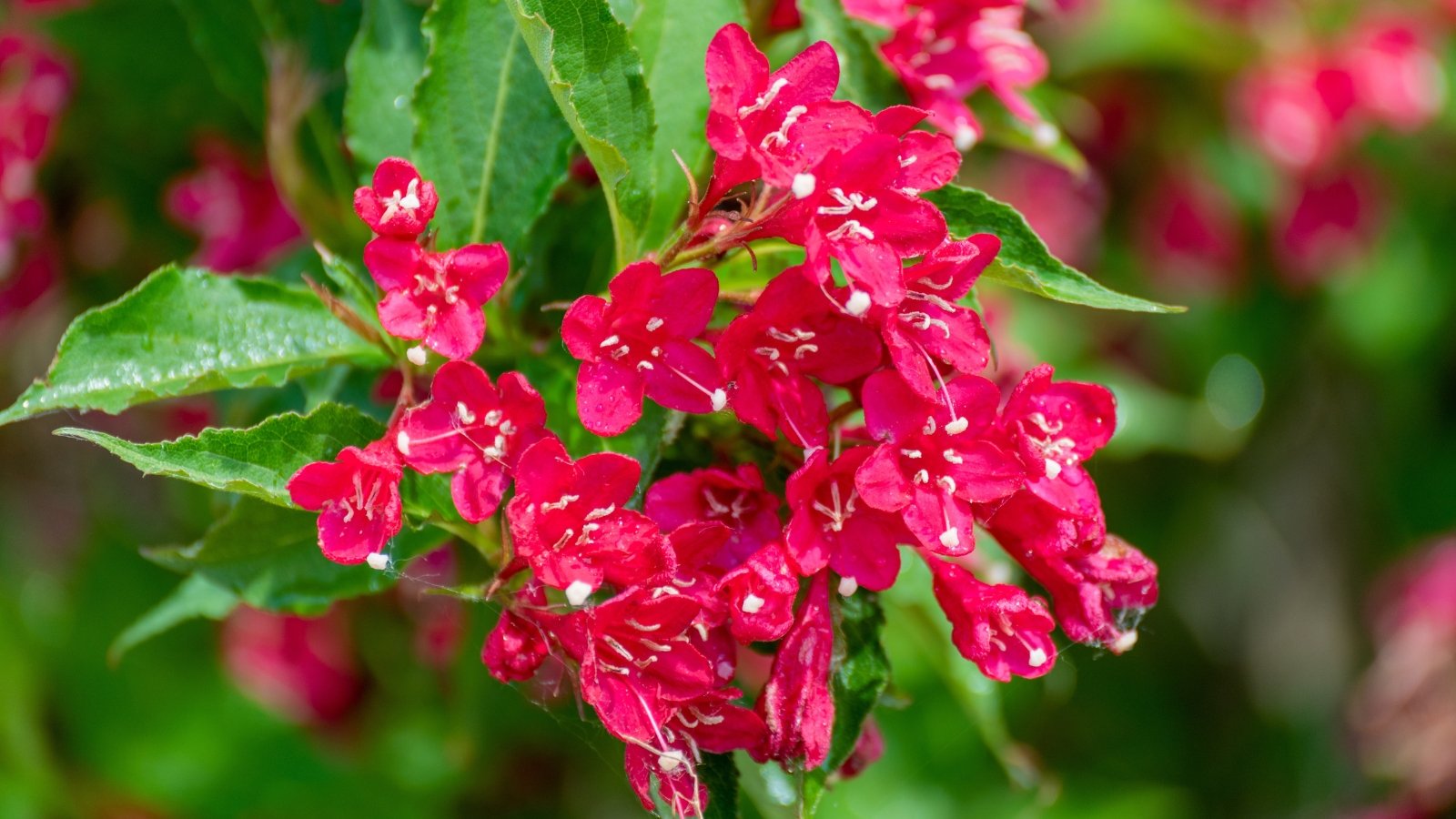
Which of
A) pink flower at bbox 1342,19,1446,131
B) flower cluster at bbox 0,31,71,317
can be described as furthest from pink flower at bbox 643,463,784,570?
pink flower at bbox 1342,19,1446,131

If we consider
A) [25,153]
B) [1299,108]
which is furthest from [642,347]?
[1299,108]

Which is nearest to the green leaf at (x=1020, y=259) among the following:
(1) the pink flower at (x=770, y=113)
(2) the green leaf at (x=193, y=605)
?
(1) the pink flower at (x=770, y=113)

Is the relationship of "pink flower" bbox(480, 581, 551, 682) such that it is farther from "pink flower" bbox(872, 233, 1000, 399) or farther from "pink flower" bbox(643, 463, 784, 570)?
"pink flower" bbox(872, 233, 1000, 399)

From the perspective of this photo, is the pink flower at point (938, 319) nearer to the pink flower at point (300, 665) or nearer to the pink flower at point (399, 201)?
the pink flower at point (399, 201)

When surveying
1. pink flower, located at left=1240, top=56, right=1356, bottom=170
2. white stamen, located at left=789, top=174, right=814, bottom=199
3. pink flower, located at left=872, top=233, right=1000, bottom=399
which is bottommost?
pink flower, located at left=1240, top=56, right=1356, bottom=170

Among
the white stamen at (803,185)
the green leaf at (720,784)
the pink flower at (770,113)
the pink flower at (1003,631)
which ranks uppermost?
the pink flower at (770,113)

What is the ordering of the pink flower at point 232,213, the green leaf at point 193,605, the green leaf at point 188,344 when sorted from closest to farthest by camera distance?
the green leaf at point 188,344 → the green leaf at point 193,605 → the pink flower at point 232,213
